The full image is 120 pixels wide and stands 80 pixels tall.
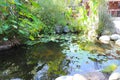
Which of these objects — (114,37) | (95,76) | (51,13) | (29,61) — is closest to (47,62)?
(29,61)

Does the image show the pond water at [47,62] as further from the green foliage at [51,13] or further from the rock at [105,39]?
the green foliage at [51,13]

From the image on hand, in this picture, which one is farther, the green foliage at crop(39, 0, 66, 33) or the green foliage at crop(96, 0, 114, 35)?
the green foliage at crop(39, 0, 66, 33)

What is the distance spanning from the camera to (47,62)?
6.52 metres

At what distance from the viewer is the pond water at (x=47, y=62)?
549cm

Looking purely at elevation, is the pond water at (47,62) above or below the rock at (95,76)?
below

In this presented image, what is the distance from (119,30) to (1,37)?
6.47 meters

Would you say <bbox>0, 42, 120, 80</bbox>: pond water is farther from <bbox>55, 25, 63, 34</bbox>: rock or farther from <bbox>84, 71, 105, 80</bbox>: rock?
<bbox>55, 25, 63, 34</bbox>: rock

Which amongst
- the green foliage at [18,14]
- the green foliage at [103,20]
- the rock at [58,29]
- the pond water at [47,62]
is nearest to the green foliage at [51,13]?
the rock at [58,29]

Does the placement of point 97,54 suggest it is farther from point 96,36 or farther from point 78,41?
point 96,36

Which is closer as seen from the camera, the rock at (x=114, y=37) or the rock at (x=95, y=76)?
the rock at (x=95, y=76)

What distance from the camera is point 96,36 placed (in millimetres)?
A: 10500

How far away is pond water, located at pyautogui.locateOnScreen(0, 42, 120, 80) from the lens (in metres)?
5.49

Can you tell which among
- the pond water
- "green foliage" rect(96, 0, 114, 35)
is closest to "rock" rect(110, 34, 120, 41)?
"green foliage" rect(96, 0, 114, 35)

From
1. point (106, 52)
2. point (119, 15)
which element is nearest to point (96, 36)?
point (106, 52)
